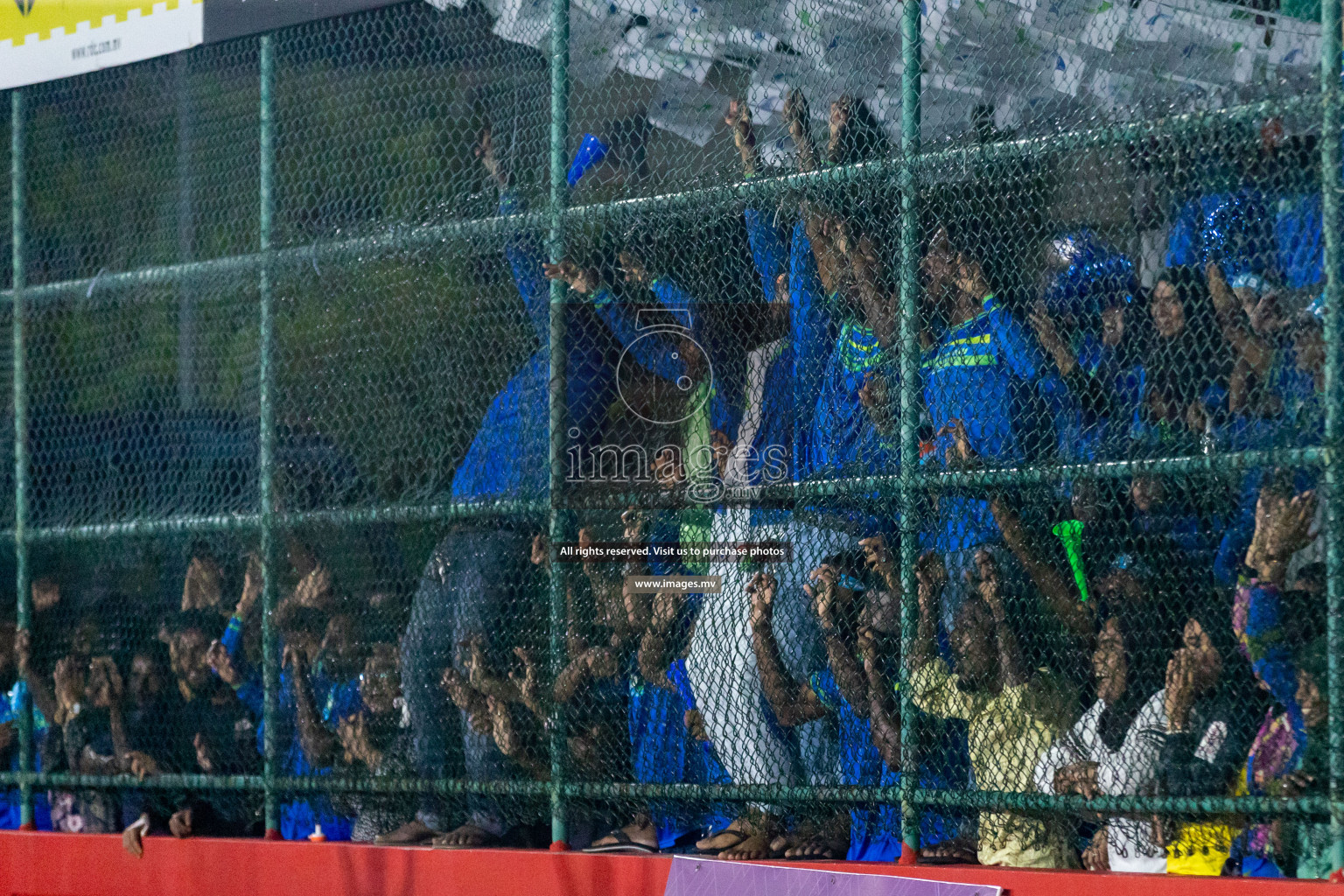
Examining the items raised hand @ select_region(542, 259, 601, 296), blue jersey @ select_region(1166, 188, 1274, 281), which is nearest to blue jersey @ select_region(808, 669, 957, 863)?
raised hand @ select_region(542, 259, 601, 296)

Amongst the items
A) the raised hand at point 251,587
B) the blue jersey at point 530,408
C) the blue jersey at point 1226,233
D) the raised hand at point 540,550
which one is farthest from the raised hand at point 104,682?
the blue jersey at point 1226,233

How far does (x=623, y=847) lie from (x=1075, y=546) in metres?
1.54

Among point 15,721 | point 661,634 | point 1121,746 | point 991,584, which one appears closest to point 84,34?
point 15,721

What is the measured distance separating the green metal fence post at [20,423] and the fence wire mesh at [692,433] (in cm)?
3

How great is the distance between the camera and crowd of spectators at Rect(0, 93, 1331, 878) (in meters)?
3.77

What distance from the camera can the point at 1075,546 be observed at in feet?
13.0

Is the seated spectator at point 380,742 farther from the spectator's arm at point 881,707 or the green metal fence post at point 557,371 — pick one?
the spectator's arm at point 881,707

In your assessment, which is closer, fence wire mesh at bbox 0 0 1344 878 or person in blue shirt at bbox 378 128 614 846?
fence wire mesh at bbox 0 0 1344 878

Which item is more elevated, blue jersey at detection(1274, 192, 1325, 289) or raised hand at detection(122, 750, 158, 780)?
blue jersey at detection(1274, 192, 1325, 289)

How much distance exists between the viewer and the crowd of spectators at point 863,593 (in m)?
3.77

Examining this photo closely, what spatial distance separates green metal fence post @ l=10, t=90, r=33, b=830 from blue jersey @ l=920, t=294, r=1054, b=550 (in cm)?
321

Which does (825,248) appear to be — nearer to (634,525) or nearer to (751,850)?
(634,525)

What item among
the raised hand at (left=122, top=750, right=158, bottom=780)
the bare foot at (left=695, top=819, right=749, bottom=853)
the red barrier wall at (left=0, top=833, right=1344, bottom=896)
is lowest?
the red barrier wall at (left=0, top=833, right=1344, bottom=896)

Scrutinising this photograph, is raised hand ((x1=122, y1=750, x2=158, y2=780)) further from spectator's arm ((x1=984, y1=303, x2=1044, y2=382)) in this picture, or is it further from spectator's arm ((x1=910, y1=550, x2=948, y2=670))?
spectator's arm ((x1=984, y1=303, x2=1044, y2=382))
